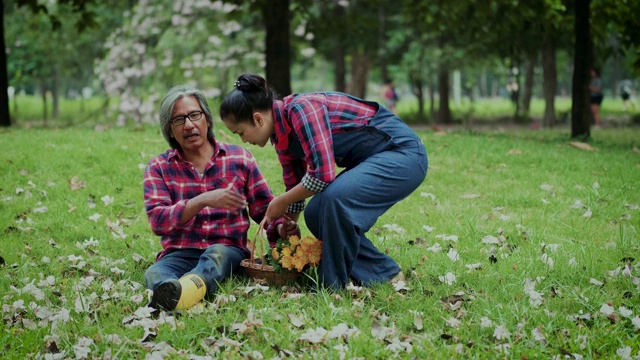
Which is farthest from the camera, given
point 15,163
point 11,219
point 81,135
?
point 81,135

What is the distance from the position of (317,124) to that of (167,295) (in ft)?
3.98

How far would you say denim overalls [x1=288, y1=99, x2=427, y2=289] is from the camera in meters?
4.12

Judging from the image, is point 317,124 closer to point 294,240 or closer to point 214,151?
point 294,240

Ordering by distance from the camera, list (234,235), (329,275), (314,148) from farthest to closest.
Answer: (234,235) < (329,275) < (314,148)

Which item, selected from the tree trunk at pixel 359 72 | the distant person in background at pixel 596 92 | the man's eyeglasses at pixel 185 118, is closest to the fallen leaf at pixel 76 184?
the man's eyeglasses at pixel 185 118

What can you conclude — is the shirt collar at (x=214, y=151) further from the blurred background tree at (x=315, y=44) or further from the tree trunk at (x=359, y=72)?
the tree trunk at (x=359, y=72)

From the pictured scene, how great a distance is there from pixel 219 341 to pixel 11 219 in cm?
372

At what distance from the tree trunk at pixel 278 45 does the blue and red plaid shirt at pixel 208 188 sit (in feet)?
23.9

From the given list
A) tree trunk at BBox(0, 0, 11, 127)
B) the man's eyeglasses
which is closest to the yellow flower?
the man's eyeglasses

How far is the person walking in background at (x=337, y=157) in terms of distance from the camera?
4059 mm

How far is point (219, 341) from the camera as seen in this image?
3600 mm

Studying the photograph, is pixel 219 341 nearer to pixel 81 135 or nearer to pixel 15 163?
pixel 15 163

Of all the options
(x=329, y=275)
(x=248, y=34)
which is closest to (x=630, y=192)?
(x=329, y=275)

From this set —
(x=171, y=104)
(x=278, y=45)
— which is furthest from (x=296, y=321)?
(x=278, y=45)
